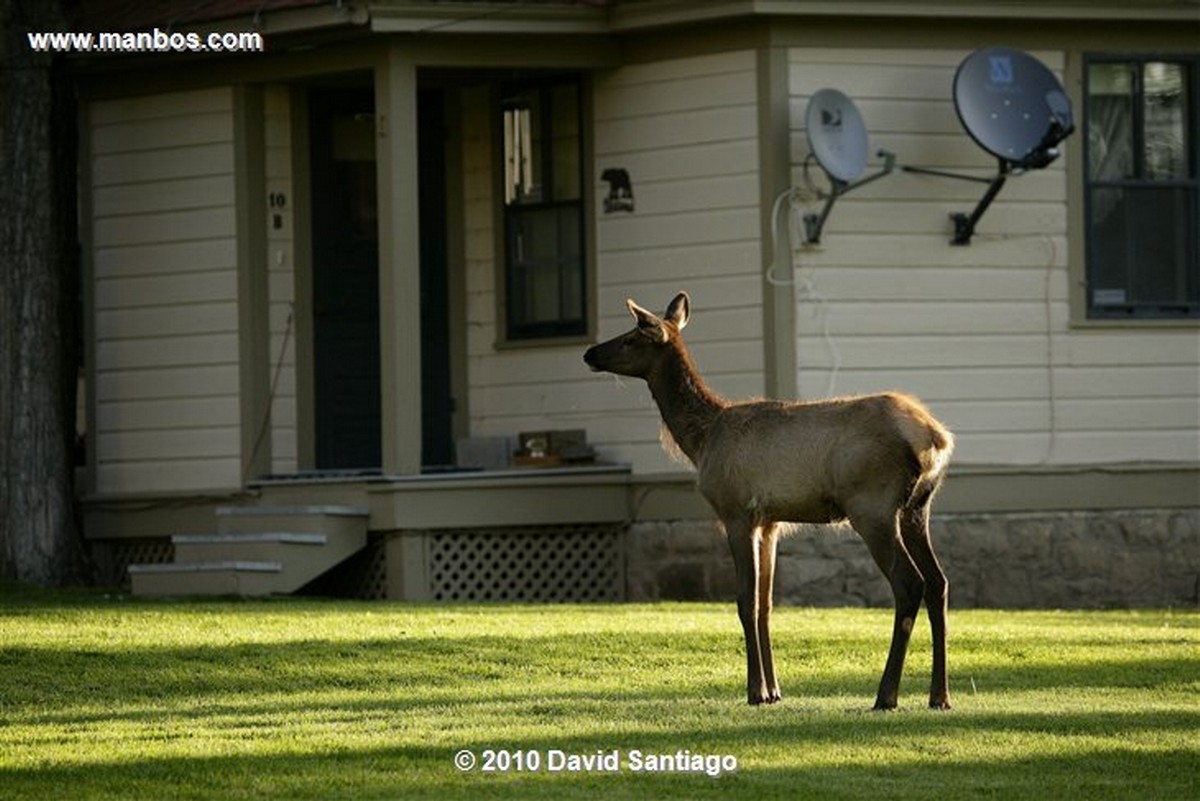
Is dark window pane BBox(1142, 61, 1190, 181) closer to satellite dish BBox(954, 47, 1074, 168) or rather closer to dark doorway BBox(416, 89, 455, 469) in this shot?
satellite dish BBox(954, 47, 1074, 168)

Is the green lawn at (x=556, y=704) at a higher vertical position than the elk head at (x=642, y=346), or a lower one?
lower

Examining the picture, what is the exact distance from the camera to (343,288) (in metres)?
19.9

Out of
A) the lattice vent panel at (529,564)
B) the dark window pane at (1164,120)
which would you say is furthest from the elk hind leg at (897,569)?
the dark window pane at (1164,120)

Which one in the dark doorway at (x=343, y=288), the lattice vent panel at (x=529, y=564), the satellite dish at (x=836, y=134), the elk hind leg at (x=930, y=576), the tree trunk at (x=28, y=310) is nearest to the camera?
the elk hind leg at (x=930, y=576)

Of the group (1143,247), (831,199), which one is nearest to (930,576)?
(831,199)

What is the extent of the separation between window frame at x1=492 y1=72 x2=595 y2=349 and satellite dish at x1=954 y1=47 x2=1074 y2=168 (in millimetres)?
2938

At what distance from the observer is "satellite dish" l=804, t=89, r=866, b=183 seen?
1758 cm

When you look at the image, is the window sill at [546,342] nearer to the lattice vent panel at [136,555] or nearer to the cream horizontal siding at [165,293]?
the cream horizontal siding at [165,293]

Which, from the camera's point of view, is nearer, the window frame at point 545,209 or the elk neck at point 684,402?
the elk neck at point 684,402

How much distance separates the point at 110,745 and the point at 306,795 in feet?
4.97

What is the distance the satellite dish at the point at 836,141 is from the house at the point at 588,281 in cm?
37

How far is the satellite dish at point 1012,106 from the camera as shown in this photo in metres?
18.0

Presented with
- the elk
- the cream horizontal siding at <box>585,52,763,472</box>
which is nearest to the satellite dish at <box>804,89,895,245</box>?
the cream horizontal siding at <box>585,52,763,472</box>

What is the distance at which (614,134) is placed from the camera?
1900 centimetres
